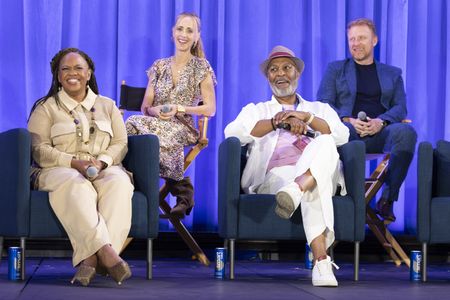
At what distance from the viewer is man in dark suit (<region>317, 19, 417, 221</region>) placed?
520 centimetres

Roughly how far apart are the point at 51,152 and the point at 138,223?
51 cm

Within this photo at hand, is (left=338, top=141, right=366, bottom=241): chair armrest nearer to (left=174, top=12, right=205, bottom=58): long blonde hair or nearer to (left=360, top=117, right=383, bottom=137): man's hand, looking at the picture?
(left=360, top=117, right=383, bottom=137): man's hand

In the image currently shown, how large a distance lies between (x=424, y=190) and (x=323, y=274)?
2.22 ft

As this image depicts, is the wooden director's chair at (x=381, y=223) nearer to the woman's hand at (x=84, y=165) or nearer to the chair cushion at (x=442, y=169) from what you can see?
the chair cushion at (x=442, y=169)

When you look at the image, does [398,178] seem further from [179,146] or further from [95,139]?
[95,139]

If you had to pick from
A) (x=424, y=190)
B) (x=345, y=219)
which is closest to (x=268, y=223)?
(x=345, y=219)

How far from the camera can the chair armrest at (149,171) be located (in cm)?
403

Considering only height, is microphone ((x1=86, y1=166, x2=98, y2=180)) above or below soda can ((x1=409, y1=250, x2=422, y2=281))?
above

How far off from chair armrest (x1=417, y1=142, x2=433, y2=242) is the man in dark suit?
3.34 feet

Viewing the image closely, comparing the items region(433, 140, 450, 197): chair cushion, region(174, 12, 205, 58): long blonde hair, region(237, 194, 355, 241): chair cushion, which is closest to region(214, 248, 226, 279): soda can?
region(237, 194, 355, 241): chair cushion

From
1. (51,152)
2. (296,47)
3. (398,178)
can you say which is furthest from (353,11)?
(51,152)

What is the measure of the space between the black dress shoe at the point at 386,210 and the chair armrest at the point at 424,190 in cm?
113

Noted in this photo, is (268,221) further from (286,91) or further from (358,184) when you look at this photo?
(286,91)

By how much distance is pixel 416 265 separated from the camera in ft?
14.0
